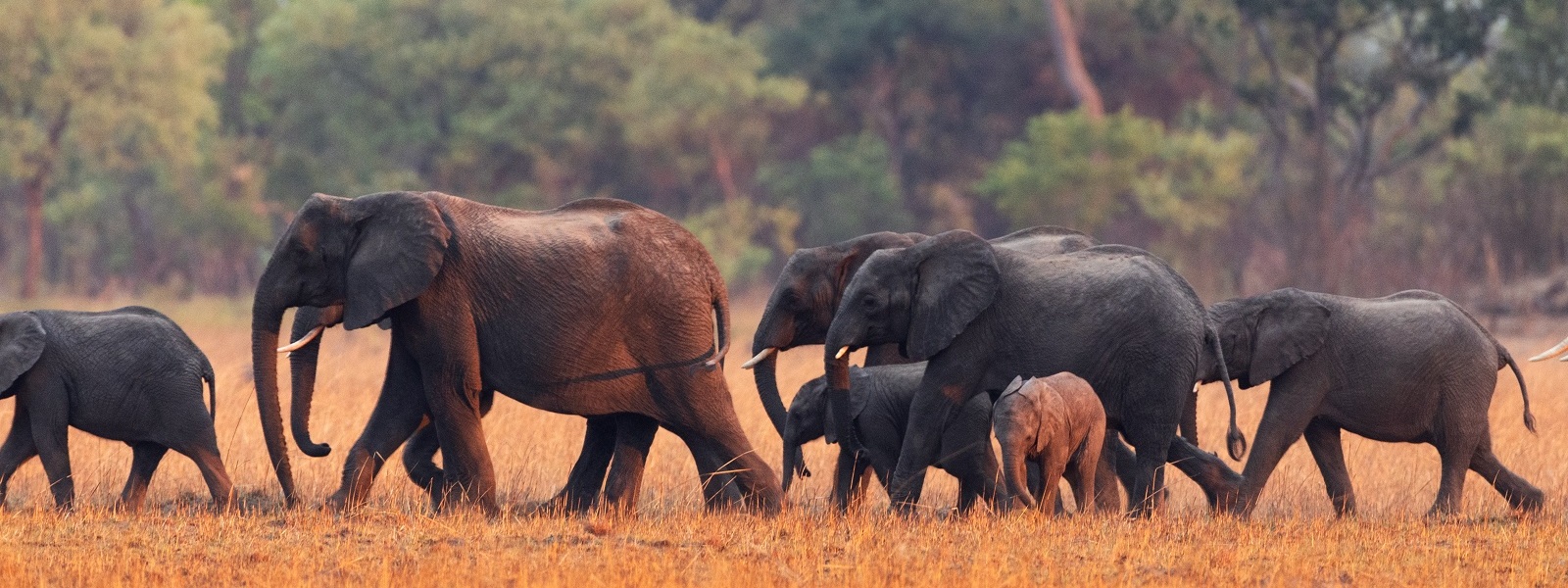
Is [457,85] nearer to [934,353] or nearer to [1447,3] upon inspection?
[1447,3]

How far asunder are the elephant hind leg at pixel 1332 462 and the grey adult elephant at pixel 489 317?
3.14m

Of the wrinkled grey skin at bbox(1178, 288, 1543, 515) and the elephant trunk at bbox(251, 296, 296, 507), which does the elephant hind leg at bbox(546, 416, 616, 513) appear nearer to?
the elephant trunk at bbox(251, 296, 296, 507)

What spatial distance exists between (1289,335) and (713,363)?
309cm

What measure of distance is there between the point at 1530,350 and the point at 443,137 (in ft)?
86.3

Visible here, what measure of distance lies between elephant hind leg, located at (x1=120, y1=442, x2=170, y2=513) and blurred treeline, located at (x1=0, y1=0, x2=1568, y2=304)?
25.7m

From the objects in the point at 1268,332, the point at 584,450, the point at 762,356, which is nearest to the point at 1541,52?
the point at 1268,332

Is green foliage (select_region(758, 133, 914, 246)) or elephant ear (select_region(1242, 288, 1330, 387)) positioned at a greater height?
elephant ear (select_region(1242, 288, 1330, 387))

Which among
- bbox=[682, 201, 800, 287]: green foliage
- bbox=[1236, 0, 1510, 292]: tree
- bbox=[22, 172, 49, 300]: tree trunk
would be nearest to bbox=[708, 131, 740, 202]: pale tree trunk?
bbox=[682, 201, 800, 287]: green foliage

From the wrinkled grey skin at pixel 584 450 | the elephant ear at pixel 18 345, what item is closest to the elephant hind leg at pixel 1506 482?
the wrinkled grey skin at pixel 584 450

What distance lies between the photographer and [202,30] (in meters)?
44.2

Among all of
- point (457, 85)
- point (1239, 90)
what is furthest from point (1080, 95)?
point (457, 85)

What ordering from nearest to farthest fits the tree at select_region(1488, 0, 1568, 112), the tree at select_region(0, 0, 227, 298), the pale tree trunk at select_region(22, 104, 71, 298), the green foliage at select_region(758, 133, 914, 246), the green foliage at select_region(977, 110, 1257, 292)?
1. the tree at select_region(1488, 0, 1568, 112)
2. the green foliage at select_region(977, 110, 1257, 292)
3. the tree at select_region(0, 0, 227, 298)
4. the pale tree trunk at select_region(22, 104, 71, 298)
5. the green foliage at select_region(758, 133, 914, 246)

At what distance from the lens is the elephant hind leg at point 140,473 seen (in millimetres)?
10875

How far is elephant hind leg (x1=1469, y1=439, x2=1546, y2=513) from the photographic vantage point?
1143cm
